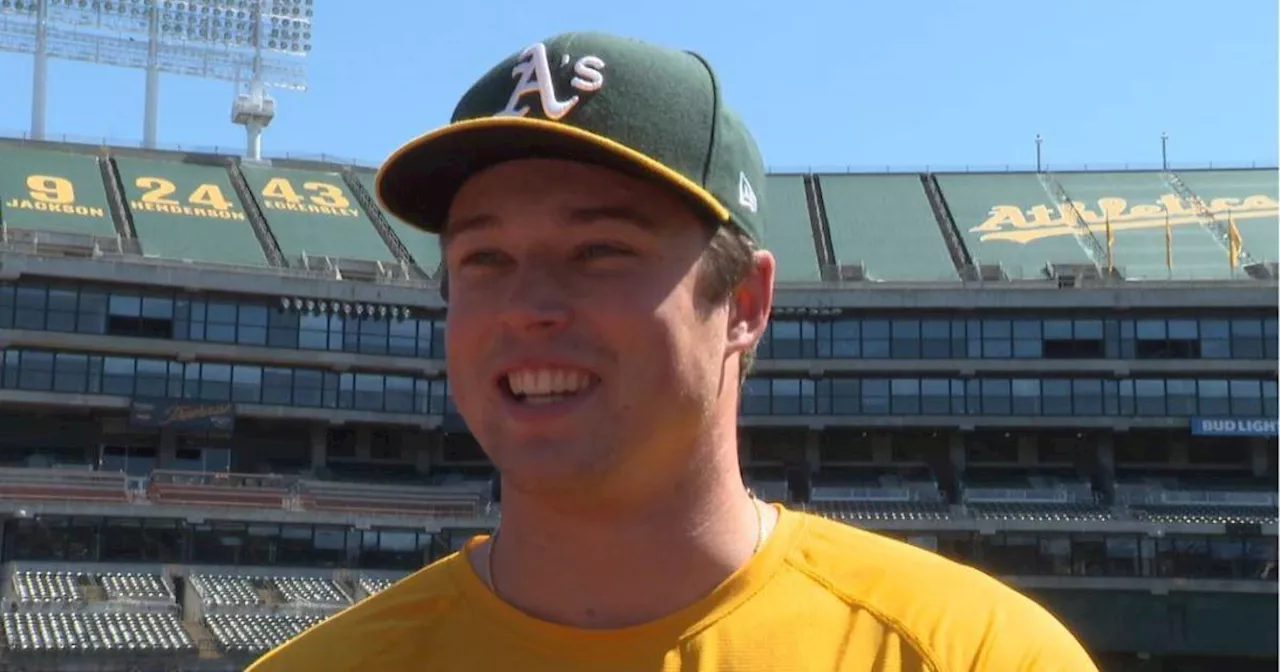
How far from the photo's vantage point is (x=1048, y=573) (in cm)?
5144

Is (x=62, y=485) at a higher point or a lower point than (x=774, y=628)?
lower

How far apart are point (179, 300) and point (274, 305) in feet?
10.4

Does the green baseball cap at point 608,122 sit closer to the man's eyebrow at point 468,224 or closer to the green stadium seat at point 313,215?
the man's eyebrow at point 468,224

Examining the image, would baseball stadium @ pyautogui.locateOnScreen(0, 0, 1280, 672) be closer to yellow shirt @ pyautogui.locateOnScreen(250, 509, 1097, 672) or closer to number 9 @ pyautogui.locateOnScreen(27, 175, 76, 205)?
number 9 @ pyautogui.locateOnScreen(27, 175, 76, 205)

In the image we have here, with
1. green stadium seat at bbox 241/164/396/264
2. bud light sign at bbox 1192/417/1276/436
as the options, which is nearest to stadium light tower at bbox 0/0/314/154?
green stadium seat at bbox 241/164/396/264

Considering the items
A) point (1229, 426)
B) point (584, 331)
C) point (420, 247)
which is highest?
point (420, 247)

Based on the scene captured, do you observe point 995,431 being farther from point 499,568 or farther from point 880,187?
point 499,568

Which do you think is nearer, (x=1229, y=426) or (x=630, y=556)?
(x=630, y=556)

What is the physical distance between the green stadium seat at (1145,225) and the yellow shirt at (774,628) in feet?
194

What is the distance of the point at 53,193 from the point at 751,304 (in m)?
60.1

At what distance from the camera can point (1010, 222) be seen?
6488 cm

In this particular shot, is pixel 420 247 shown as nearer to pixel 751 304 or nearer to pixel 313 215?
pixel 313 215

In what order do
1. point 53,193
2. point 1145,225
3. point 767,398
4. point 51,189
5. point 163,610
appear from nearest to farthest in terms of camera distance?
point 163,610
point 767,398
point 53,193
point 51,189
point 1145,225

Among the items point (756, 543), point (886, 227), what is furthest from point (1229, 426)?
point (756, 543)
